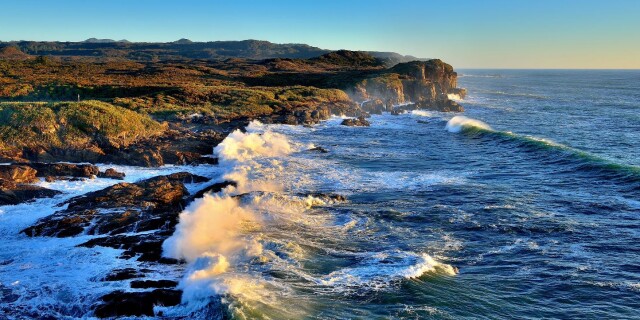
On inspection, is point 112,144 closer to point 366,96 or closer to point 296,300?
point 296,300

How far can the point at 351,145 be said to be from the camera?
137 feet

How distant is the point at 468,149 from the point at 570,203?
1710 cm

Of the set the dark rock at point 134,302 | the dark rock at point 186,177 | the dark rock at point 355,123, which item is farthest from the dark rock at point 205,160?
the dark rock at point 355,123

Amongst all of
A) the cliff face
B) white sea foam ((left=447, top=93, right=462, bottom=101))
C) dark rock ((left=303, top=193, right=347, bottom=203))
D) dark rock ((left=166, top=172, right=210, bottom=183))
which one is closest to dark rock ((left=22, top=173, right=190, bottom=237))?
→ dark rock ((left=166, top=172, right=210, bottom=183))

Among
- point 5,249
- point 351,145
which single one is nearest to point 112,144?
point 5,249

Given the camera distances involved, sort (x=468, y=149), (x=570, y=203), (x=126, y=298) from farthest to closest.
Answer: (x=468, y=149)
(x=570, y=203)
(x=126, y=298)

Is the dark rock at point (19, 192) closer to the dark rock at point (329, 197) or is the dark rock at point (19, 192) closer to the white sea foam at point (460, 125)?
the dark rock at point (329, 197)

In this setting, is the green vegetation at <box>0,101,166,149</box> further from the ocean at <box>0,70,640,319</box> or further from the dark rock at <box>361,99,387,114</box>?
the dark rock at <box>361,99,387,114</box>

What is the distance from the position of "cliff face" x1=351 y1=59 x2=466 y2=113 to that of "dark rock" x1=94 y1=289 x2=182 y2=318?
187ft

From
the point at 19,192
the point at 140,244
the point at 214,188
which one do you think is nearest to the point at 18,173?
the point at 19,192

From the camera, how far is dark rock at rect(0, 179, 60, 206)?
21.1 m

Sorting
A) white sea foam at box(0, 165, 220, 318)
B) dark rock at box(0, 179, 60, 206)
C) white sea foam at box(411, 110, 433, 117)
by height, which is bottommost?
white sea foam at box(0, 165, 220, 318)

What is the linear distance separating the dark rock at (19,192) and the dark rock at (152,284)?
421 inches

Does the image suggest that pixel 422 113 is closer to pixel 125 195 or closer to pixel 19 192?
pixel 125 195
